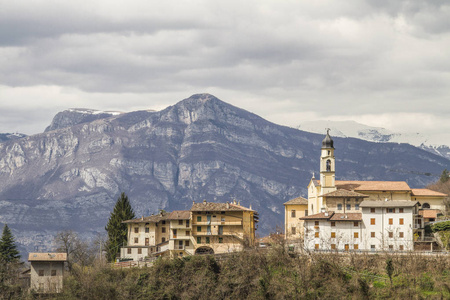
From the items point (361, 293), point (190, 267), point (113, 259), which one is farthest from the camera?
point (113, 259)

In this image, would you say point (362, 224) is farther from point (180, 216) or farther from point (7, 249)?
point (7, 249)

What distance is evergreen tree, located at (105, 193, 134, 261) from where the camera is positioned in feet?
431

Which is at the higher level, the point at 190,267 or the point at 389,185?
the point at 389,185

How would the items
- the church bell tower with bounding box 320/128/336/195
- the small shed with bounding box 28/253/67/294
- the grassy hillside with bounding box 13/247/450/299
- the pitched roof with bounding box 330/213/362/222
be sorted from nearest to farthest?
the grassy hillside with bounding box 13/247/450/299, the small shed with bounding box 28/253/67/294, the pitched roof with bounding box 330/213/362/222, the church bell tower with bounding box 320/128/336/195

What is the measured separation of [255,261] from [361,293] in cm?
1724

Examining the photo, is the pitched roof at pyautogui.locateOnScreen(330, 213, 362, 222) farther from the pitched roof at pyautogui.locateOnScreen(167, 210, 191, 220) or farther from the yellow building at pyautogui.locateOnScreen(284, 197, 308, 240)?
the pitched roof at pyautogui.locateOnScreen(167, 210, 191, 220)

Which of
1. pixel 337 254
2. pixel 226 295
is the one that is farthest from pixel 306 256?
pixel 226 295

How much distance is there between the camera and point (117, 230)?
13638 cm

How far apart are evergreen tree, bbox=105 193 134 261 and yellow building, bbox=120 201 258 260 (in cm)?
194

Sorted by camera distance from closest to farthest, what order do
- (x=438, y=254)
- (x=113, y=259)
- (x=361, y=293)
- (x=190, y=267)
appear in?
(x=361, y=293)
(x=438, y=254)
(x=190, y=267)
(x=113, y=259)

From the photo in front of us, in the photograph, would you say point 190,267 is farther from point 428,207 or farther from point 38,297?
point 428,207

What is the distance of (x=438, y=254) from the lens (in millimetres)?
99875

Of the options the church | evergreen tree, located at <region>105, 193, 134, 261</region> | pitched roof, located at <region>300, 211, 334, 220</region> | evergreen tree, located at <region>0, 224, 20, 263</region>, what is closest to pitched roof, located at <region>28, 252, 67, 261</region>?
evergreen tree, located at <region>0, 224, 20, 263</region>

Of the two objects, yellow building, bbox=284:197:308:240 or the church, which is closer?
the church
